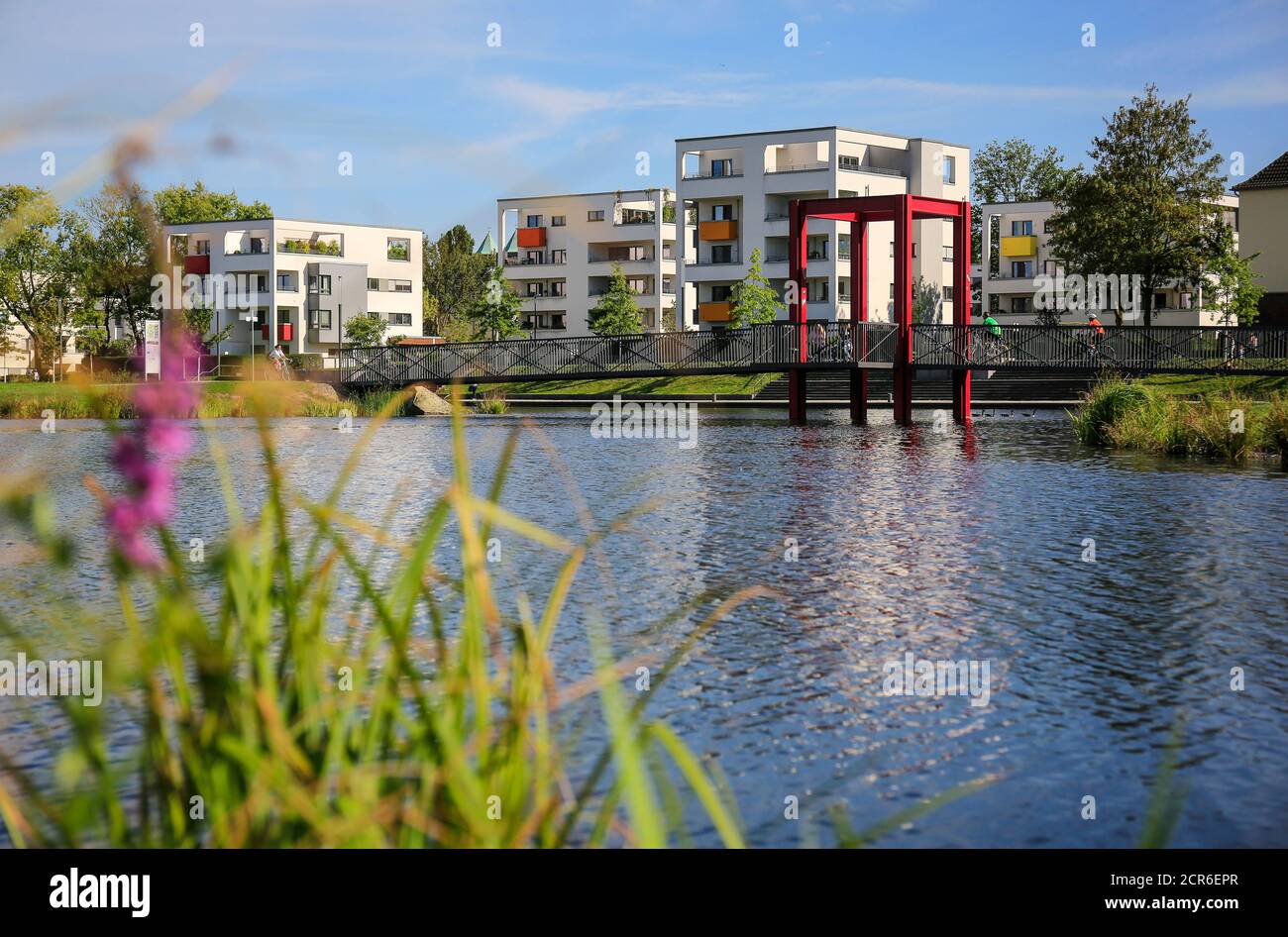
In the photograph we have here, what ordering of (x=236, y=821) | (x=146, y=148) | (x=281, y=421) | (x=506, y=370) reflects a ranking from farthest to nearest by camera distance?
(x=506, y=370) → (x=281, y=421) → (x=236, y=821) → (x=146, y=148)

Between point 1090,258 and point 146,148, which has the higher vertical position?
point 1090,258

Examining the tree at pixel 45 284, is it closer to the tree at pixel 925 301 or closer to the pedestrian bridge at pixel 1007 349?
the tree at pixel 925 301

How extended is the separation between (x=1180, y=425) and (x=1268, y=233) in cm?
4472

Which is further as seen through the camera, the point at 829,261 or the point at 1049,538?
the point at 829,261

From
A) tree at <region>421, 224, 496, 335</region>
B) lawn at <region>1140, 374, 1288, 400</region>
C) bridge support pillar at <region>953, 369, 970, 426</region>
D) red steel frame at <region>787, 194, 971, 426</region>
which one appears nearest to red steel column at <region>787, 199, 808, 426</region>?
red steel frame at <region>787, 194, 971, 426</region>

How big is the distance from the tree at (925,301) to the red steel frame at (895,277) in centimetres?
3413

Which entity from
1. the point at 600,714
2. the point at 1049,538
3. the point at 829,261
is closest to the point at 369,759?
the point at 600,714

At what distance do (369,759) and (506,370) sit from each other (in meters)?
42.9

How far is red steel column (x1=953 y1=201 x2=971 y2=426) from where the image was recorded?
3744 cm

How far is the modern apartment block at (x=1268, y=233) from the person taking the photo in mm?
64438

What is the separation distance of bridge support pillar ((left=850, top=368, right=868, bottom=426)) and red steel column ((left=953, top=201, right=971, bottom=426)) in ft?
7.93
